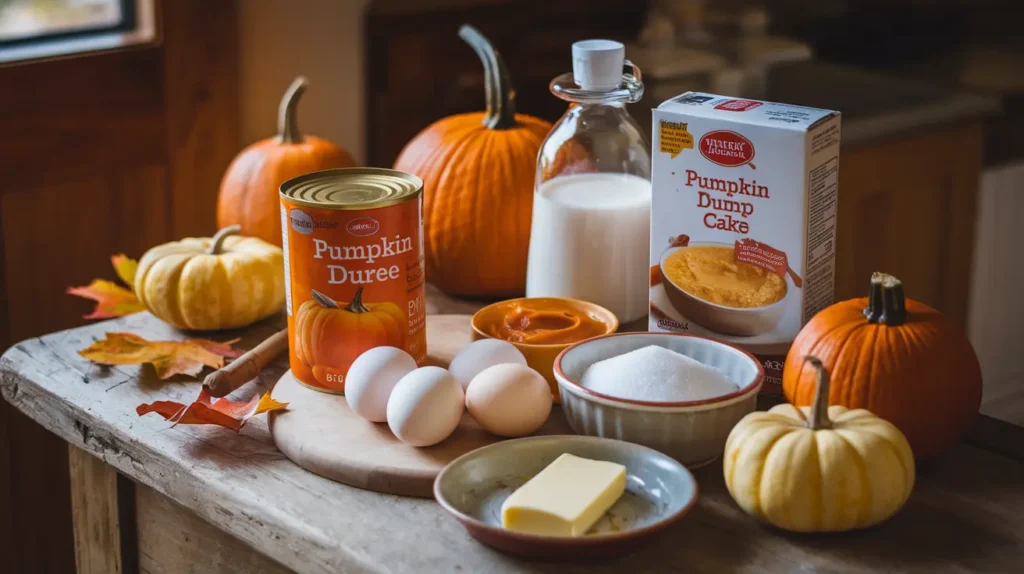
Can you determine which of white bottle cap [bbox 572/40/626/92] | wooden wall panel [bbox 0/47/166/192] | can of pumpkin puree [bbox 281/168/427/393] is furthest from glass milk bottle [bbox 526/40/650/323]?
wooden wall panel [bbox 0/47/166/192]

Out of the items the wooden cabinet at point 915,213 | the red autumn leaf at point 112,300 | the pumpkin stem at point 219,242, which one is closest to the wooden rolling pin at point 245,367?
the pumpkin stem at point 219,242

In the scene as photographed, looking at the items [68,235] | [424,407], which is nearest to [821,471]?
[424,407]

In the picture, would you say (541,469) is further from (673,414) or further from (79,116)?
(79,116)

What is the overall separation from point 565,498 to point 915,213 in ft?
6.47

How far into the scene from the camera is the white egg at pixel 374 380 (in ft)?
2.99

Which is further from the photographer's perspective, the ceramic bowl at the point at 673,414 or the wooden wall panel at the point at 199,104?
the wooden wall panel at the point at 199,104

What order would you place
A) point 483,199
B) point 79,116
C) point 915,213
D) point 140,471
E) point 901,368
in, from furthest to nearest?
point 915,213 < point 79,116 < point 483,199 < point 140,471 < point 901,368

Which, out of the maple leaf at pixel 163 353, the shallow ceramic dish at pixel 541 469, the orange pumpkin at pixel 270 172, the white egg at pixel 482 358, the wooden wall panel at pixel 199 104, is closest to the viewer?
the shallow ceramic dish at pixel 541 469

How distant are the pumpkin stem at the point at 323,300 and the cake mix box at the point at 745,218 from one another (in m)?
0.30

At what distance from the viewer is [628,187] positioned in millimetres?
1146

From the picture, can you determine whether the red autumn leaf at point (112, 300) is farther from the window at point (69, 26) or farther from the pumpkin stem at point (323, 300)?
the window at point (69, 26)

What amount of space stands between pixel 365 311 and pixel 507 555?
29 centimetres

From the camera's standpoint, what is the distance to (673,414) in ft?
2.74

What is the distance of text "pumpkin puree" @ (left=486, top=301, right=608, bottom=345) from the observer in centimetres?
102
